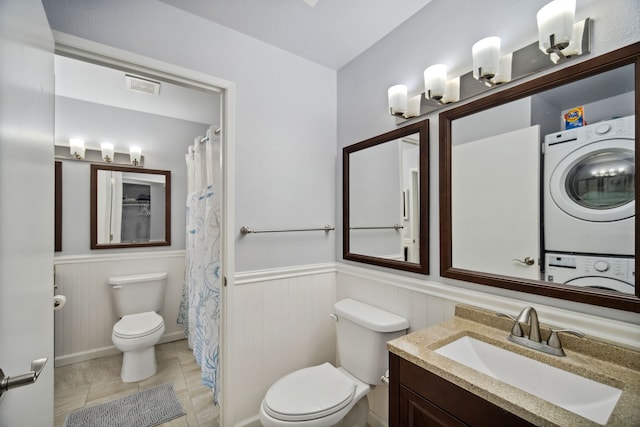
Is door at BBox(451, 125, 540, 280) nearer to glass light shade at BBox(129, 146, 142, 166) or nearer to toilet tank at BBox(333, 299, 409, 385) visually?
toilet tank at BBox(333, 299, 409, 385)

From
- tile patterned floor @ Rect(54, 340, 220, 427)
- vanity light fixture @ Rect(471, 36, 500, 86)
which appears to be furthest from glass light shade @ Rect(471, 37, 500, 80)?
tile patterned floor @ Rect(54, 340, 220, 427)

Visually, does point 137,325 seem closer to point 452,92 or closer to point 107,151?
point 107,151

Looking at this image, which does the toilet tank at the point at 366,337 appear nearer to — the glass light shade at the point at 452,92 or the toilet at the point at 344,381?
the toilet at the point at 344,381

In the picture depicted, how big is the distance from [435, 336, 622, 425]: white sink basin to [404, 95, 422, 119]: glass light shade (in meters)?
1.08

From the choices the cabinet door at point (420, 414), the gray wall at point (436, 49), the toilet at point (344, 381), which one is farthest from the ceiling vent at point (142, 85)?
the cabinet door at point (420, 414)

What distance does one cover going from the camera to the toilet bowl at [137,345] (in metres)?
2.11

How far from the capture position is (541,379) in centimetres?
92

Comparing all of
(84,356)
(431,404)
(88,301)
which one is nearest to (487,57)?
(431,404)

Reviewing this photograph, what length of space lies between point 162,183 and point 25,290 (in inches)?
89.7

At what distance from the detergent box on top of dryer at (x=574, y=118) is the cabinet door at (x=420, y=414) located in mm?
1041

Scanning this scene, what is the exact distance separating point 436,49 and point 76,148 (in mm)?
2830

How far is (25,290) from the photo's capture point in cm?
73

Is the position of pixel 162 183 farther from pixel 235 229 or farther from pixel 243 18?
pixel 243 18

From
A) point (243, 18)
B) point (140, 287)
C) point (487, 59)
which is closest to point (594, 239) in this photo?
point (487, 59)
